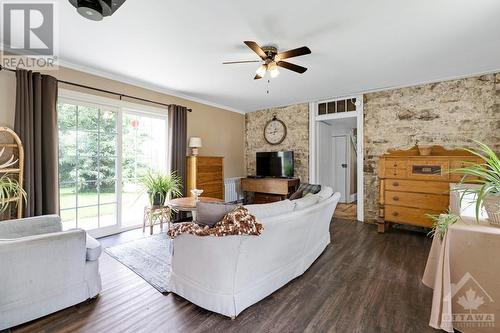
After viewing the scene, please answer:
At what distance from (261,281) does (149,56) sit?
297 cm

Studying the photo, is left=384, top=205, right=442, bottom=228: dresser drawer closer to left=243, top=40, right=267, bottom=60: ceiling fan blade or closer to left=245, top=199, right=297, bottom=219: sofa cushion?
left=245, top=199, right=297, bottom=219: sofa cushion

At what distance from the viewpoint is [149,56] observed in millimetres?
2959

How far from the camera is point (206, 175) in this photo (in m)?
4.68

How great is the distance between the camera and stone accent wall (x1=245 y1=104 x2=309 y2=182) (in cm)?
535

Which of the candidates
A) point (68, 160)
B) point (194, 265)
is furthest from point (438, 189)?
point (68, 160)

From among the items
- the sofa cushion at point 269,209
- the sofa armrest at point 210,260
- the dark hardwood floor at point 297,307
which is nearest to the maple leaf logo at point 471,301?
the dark hardwood floor at point 297,307

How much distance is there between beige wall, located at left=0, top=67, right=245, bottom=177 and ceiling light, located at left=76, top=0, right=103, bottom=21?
2109mm

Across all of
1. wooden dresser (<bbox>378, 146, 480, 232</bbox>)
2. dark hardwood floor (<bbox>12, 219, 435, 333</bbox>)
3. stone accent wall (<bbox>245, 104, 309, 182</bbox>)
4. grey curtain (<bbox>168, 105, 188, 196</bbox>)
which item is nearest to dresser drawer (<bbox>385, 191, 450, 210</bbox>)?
wooden dresser (<bbox>378, 146, 480, 232</bbox>)

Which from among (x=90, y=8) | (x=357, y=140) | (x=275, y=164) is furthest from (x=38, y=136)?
(x=357, y=140)

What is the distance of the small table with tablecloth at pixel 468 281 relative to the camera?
1.48 metres

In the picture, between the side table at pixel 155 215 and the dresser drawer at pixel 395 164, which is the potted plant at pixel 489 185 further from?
the side table at pixel 155 215

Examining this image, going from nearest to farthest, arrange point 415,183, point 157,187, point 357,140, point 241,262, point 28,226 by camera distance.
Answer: point 241,262, point 28,226, point 415,183, point 157,187, point 357,140

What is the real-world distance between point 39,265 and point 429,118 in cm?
538

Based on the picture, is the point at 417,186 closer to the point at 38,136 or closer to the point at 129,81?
the point at 129,81
